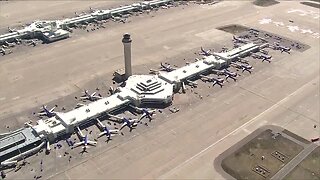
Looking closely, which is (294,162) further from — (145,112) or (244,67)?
(244,67)

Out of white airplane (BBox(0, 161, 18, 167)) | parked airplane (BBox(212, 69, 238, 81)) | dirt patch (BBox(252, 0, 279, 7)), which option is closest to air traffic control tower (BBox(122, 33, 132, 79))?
parked airplane (BBox(212, 69, 238, 81))

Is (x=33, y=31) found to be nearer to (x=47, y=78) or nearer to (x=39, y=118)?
(x=47, y=78)

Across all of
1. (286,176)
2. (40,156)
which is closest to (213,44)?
(286,176)

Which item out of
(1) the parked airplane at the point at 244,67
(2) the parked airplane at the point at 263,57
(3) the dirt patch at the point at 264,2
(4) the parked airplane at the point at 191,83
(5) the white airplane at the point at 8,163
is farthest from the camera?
(3) the dirt patch at the point at 264,2

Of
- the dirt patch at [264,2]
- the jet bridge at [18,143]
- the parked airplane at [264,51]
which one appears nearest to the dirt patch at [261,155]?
the jet bridge at [18,143]

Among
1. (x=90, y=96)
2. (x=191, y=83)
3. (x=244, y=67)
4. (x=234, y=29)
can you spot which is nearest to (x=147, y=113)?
(x=90, y=96)

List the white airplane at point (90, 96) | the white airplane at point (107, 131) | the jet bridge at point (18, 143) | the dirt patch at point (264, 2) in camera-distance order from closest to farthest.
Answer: the jet bridge at point (18, 143), the white airplane at point (107, 131), the white airplane at point (90, 96), the dirt patch at point (264, 2)

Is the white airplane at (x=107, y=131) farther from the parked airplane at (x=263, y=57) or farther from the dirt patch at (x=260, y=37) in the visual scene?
the dirt patch at (x=260, y=37)

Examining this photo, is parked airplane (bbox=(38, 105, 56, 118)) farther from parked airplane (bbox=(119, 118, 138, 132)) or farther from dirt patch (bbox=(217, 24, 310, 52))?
dirt patch (bbox=(217, 24, 310, 52))
